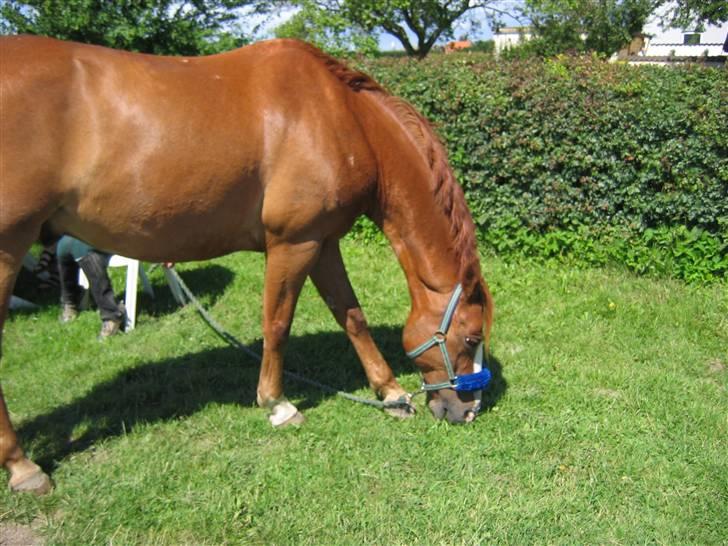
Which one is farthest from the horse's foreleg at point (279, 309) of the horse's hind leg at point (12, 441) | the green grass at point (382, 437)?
the horse's hind leg at point (12, 441)

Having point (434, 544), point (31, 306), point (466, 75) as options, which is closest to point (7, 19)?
point (31, 306)

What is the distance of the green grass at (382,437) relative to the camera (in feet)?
9.56

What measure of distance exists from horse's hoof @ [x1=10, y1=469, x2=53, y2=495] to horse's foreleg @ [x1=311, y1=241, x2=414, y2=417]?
1810 mm

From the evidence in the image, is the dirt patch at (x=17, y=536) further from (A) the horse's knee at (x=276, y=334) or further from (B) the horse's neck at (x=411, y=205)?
(B) the horse's neck at (x=411, y=205)

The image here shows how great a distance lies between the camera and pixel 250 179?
10.5 feet

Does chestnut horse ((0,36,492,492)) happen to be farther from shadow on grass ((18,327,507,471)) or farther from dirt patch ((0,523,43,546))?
shadow on grass ((18,327,507,471))

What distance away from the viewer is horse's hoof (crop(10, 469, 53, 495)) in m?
3.02

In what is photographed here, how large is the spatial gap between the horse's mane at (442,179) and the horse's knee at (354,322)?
797 millimetres

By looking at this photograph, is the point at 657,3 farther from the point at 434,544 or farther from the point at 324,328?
the point at 434,544

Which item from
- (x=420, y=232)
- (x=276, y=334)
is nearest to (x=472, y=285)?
(x=420, y=232)

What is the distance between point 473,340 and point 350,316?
0.84 metres

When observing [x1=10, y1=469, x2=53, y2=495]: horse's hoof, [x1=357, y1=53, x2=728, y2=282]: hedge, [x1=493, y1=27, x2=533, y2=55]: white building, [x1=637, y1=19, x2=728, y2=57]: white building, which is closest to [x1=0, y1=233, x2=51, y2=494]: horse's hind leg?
[x1=10, y1=469, x2=53, y2=495]: horse's hoof

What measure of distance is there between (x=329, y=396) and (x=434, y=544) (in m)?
1.53

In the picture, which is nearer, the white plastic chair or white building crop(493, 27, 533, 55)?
the white plastic chair
